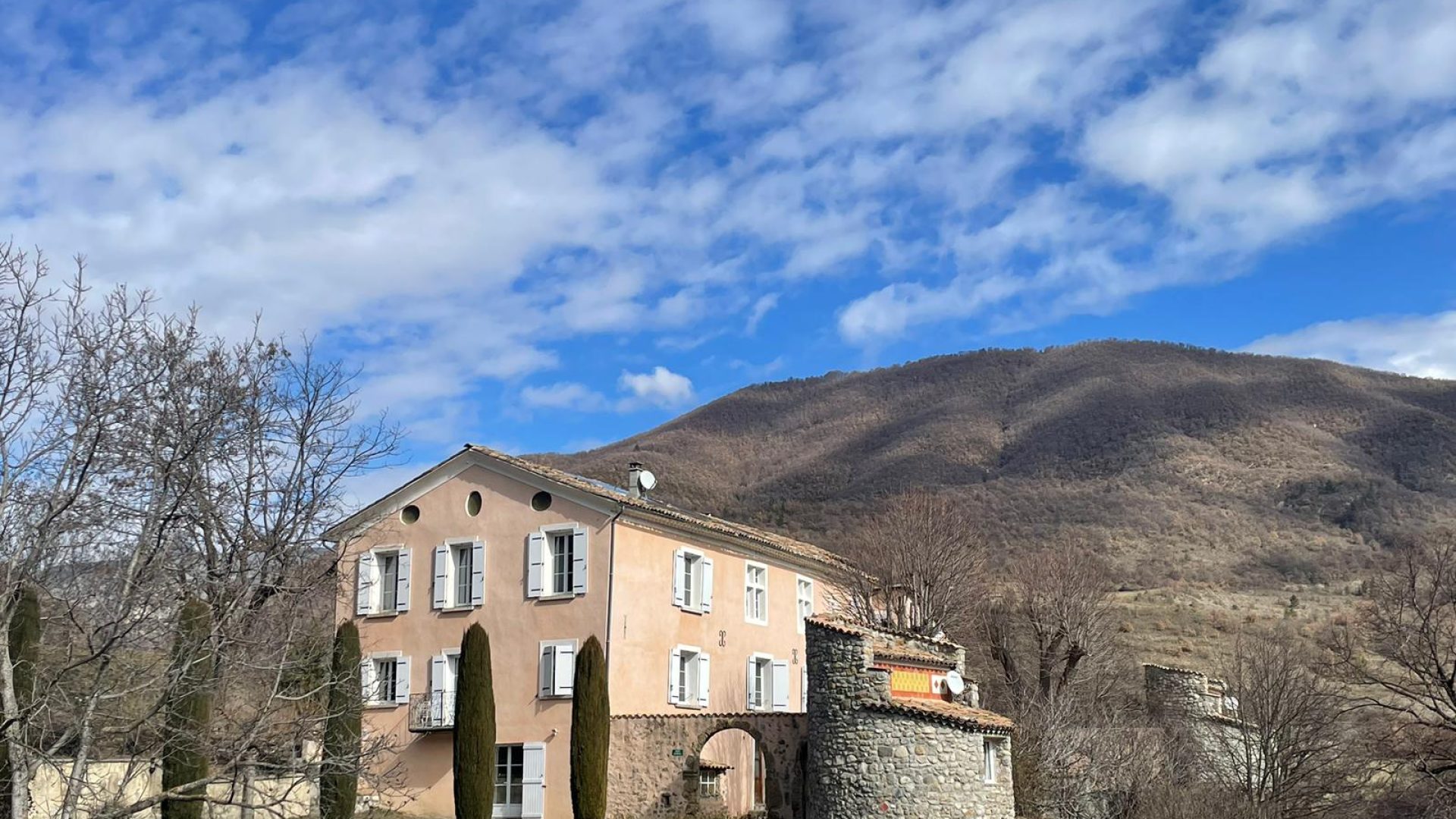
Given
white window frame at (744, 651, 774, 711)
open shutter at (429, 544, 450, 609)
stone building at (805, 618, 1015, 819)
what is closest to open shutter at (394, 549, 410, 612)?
open shutter at (429, 544, 450, 609)

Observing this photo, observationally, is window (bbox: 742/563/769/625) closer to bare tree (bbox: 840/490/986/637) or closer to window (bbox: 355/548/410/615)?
bare tree (bbox: 840/490/986/637)

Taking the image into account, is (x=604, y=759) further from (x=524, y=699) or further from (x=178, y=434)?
(x=178, y=434)

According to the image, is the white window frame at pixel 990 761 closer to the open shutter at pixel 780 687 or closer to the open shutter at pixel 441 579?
the open shutter at pixel 780 687

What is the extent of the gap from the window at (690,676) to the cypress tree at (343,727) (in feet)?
24.0

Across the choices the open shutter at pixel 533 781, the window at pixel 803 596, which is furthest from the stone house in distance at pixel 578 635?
the window at pixel 803 596

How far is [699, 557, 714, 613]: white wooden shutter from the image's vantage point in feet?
101

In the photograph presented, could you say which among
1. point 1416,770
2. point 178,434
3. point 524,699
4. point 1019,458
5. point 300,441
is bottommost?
point 1416,770

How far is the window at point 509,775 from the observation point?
92.3 feet

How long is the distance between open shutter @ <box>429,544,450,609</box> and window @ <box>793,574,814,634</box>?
378 inches

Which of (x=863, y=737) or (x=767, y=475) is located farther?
(x=767, y=475)

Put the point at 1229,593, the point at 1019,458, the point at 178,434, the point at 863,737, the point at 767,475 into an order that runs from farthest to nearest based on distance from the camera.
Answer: the point at 767,475 < the point at 1019,458 < the point at 1229,593 < the point at 863,737 < the point at 178,434

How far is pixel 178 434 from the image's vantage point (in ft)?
41.6

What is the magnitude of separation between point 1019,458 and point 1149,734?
7367 cm

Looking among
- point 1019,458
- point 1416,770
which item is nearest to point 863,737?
point 1416,770
